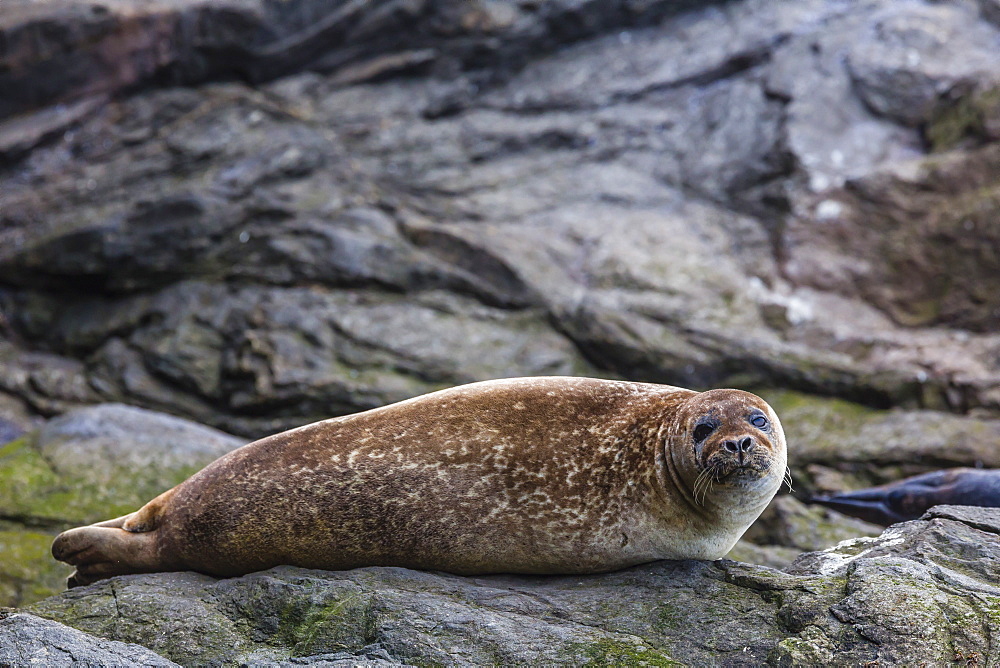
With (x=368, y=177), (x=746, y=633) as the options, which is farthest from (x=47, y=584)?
(x=368, y=177)

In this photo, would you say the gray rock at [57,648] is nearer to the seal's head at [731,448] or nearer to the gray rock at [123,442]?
the seal's head at [731,448]

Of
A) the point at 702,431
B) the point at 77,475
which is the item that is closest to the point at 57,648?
the point at 702,431

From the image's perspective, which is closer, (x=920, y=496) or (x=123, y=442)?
(x=920, y=496)

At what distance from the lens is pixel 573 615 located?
395cm

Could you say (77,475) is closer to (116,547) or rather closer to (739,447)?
(116,547)

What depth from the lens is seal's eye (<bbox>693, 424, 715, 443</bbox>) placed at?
420 centimetres

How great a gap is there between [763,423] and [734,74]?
1007cm

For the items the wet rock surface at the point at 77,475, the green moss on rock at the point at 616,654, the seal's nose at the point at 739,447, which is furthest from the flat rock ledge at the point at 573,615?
the wet rock surface at the point at 77,475

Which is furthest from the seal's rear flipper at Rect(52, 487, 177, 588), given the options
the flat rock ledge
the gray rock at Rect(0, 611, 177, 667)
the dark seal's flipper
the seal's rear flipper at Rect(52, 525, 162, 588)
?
the dark seal's flipper

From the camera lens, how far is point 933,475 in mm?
6328

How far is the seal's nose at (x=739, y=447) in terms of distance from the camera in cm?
407

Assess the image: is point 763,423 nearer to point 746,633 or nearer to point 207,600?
point 746,633

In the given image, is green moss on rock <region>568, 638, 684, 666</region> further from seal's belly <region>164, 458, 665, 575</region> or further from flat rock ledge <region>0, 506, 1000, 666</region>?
seal's belly <region>164, 458, 665, 575</region>

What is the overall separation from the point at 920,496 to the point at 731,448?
9.20 feet
